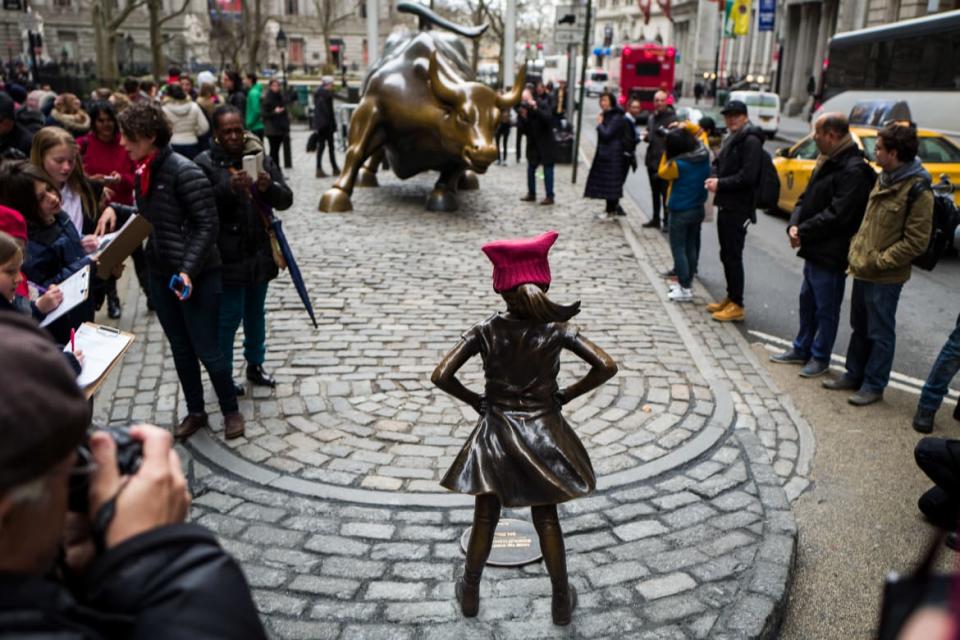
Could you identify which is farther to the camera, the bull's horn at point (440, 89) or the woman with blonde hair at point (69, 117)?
the bull's horn at point (440, 89)

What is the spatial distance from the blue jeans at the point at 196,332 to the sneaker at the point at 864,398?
436 cm

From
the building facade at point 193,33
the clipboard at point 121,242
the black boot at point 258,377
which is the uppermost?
the building facade at point 193,33

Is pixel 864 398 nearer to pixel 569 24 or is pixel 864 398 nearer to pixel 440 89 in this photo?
pixel 440 89

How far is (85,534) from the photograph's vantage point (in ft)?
4.50

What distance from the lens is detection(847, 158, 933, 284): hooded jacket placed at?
563 cm

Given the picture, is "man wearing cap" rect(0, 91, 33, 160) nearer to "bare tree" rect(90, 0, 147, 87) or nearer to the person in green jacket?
the person in green jacket

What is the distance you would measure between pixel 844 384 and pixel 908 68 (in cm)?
1477

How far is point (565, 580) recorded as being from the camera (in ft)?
11.0

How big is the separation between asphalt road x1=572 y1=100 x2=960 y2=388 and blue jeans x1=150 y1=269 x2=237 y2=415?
15.9ft

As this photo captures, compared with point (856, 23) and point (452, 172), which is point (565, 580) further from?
point (856, 23)

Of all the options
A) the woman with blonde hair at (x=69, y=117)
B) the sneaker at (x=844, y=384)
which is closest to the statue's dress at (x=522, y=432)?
the sneaker at (x=844, y=384)

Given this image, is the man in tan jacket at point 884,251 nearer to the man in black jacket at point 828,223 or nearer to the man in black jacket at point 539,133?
the man in black jacket at point 828,223

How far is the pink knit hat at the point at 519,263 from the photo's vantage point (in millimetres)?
3115

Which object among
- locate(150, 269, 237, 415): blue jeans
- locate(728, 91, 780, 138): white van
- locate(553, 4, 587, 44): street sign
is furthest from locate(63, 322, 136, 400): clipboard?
locate(728, 91, 780, 138): white van
